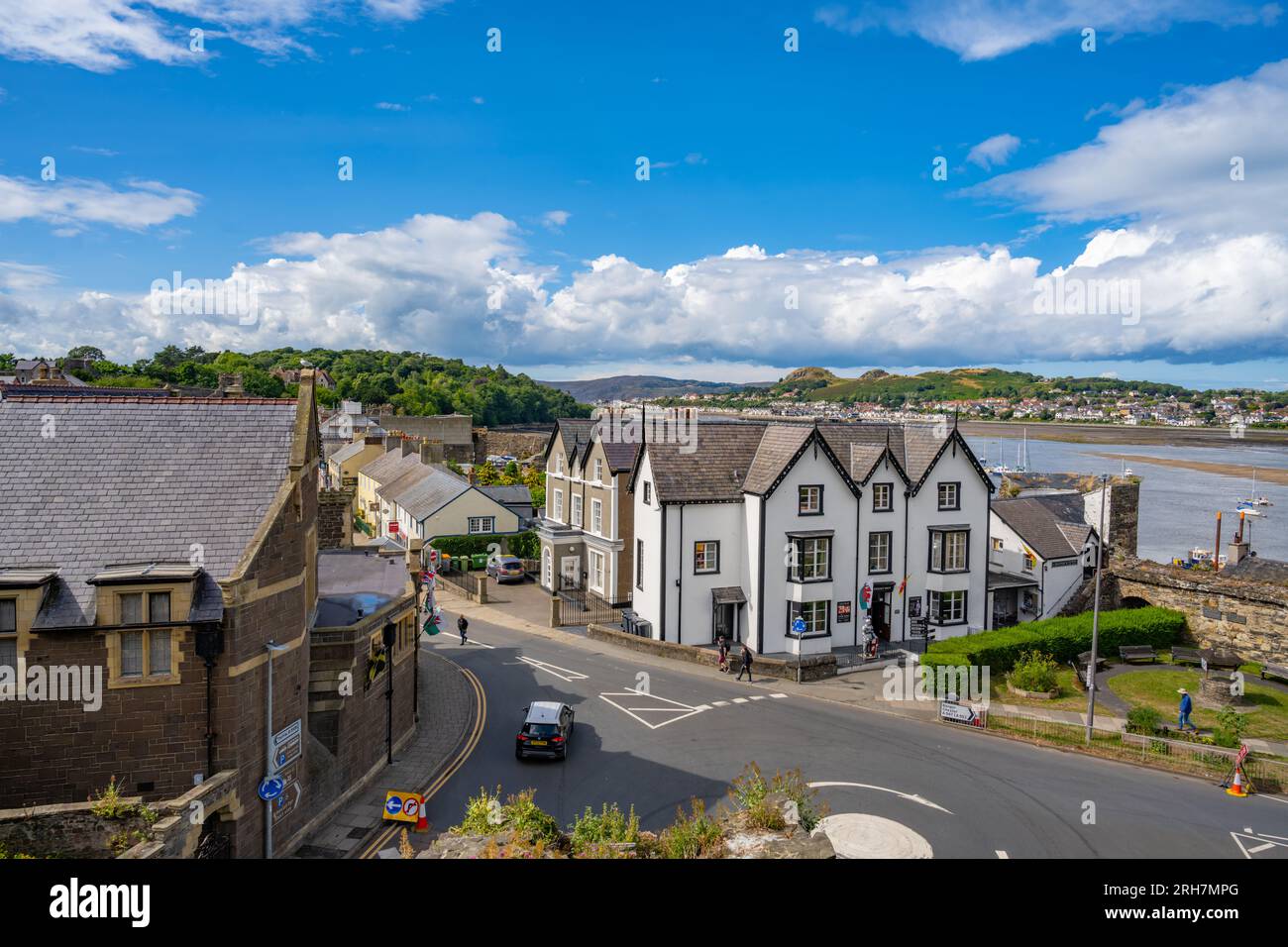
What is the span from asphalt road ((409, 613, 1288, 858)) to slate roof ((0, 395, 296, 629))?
339 inches

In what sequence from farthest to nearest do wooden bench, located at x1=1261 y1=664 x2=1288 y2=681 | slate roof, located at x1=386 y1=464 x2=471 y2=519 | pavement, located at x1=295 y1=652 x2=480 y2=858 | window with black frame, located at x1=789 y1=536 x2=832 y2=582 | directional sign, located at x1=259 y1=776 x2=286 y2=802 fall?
1. slate roof, located at x1=386 y1=464 x2=471 y2=519
2. window with black frame, located at x1=789 y1=536 x2=832 y2=582
3. wooden bench, located at x1=1261 y1=664 x2=1288 y2=681
4. pavement, located at x1=295 y1=652 x2=480 y2=858
5. directional sign, located at x1=259 y1=776 x2=286 y2=802

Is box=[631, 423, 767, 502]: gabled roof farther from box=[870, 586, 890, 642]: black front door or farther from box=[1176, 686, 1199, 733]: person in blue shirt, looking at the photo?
box=[1176, 686, 1199, 733]: person in blue shirt

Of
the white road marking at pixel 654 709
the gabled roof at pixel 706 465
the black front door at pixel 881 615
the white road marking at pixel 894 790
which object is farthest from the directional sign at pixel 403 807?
the black front door at pixel 881 615

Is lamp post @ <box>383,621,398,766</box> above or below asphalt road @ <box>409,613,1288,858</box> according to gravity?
above

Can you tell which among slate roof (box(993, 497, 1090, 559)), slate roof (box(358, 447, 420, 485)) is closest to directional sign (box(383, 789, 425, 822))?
slate roof (box(993, 497, 1090, 559))

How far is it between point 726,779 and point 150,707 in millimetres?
13668

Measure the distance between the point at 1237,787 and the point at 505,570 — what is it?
124 feet

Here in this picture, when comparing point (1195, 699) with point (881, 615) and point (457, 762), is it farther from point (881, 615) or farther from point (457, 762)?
point (457, 762)

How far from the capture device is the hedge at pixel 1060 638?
101 ft

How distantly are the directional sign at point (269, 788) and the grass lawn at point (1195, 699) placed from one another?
28.0 metres

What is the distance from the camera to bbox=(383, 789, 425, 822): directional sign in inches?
693
